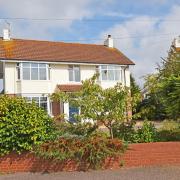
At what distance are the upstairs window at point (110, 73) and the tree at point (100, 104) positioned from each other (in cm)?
2235

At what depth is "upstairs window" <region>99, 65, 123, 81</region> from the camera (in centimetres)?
3500

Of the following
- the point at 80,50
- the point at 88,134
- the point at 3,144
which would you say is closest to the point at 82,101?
the point at 88,134

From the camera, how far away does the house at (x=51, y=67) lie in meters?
31.9

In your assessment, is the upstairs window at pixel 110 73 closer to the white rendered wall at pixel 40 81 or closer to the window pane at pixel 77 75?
the white rendered wall at pixel 40 81

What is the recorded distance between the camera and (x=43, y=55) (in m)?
33.5

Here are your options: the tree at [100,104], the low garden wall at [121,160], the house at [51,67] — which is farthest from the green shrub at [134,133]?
the house at [51,67]

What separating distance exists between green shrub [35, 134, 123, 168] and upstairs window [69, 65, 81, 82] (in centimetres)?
2335

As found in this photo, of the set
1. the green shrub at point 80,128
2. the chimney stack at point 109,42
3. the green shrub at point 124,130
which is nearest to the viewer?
the green shrub at point 80,128

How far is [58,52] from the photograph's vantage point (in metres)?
35.0

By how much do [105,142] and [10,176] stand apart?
274cm

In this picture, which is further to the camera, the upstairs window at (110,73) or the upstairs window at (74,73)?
the upstairs window at (110,73)

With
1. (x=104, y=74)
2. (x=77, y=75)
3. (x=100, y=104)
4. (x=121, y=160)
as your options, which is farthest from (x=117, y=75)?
(x=121, y=160)

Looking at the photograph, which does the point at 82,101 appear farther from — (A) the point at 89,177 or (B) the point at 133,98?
(A) the point at 89,177

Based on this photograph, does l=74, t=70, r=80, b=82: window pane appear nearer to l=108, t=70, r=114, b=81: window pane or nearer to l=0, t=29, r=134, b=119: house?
l=0, t=29, r=134, b=119: house
